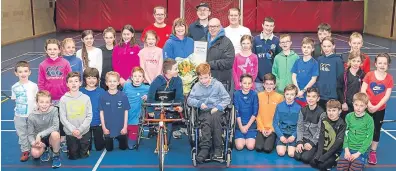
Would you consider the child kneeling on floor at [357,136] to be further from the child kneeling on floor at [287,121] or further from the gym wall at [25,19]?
the gym wall at [25,19]

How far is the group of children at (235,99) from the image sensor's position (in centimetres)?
548

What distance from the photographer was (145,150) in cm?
617

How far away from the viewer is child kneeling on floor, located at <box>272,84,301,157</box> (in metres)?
5.88

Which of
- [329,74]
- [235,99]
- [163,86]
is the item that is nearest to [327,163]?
[329,74]

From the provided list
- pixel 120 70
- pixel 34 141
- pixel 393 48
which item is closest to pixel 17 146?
pixel 34 141

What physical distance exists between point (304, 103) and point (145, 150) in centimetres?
235

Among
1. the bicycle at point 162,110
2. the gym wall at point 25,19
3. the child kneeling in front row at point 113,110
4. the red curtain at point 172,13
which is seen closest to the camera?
the bicycle at point 162,110

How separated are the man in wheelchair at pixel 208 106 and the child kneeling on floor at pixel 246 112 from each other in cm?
43

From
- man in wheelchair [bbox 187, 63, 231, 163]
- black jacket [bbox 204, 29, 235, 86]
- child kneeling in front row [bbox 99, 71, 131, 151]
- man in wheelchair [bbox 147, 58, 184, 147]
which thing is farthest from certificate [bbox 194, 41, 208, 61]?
child kneeling in front row [bbox 99, 71, 131, 151]

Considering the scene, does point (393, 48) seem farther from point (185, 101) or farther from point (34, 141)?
point (34, 141)

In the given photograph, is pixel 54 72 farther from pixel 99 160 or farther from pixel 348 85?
pixel 348 85

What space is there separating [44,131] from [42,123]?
11 centimetres

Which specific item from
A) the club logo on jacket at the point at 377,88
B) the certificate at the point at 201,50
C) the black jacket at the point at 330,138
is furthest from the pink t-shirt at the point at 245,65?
the club logo on jacket at the point at 377,88

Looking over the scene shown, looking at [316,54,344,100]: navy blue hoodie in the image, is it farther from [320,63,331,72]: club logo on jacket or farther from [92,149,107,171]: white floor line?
[92,149,107,171]: white floor line
